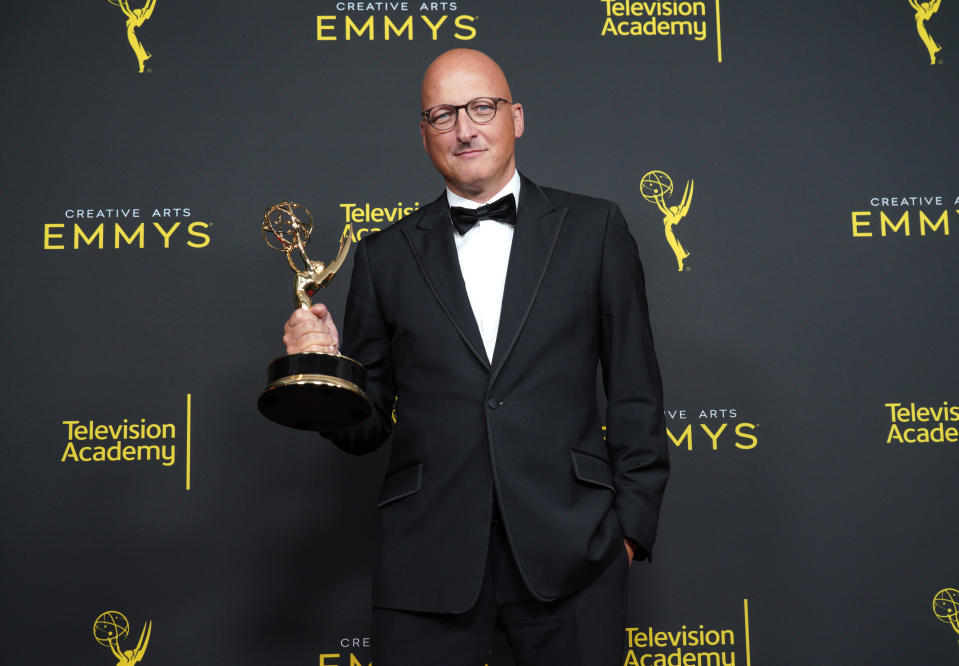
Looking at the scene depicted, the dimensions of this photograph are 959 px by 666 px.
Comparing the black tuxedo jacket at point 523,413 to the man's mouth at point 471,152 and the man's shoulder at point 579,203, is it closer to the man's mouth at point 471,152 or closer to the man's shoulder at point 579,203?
the man's shoulder at point 579,203

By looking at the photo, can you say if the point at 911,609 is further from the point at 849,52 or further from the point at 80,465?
the point at 80,465

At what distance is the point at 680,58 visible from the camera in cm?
314

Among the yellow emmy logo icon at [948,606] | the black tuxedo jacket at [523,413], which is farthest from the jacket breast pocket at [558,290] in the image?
the yellow emmy logo icon at [948,606]

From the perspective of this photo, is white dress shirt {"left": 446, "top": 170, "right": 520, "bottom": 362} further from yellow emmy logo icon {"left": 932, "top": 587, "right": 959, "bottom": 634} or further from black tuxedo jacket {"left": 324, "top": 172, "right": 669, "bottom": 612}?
yellow emmy logo icon {"left": 932, "top": 587, "right": 959, "bottom": 634}

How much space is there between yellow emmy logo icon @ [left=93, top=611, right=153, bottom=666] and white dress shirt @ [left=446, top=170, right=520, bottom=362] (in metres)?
1.59

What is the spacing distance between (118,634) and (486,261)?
1.71 m

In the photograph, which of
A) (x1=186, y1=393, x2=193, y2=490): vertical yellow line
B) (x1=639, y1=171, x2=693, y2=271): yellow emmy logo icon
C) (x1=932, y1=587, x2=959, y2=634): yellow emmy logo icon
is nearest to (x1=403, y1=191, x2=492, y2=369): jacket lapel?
(x1=639, y1=171, x2=693, y2=271): yellow emmy logo icon

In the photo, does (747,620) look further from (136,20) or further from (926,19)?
(136,20)

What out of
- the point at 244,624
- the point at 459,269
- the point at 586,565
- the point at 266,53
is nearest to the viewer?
the point at 586,565

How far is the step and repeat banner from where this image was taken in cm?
288

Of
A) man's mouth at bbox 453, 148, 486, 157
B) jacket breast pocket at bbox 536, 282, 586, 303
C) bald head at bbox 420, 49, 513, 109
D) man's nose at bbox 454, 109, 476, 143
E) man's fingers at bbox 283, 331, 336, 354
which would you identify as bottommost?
man's fingers at bbox 283, 331, 336, 354

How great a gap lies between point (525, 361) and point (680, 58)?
166 cm

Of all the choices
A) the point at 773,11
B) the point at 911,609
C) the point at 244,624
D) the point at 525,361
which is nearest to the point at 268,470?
the point at 244,624

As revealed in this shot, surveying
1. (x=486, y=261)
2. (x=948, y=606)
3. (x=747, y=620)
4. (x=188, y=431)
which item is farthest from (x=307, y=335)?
(x=948, y=606)
